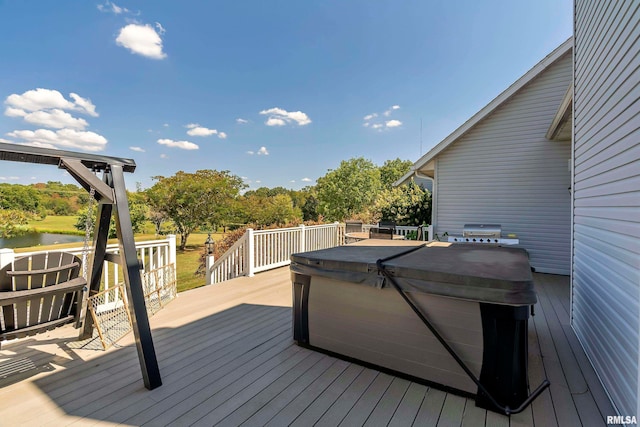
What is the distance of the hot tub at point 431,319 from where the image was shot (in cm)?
182

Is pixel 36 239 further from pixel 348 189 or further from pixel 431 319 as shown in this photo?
pixel 348 189

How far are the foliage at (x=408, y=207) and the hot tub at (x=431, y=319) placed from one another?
6525 millimetres

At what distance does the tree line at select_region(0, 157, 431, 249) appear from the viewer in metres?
4.94

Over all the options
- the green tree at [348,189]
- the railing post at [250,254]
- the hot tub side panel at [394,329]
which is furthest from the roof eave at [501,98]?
the green tree at [348,189]

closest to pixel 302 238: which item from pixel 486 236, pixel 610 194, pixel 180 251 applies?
pixel 486 236

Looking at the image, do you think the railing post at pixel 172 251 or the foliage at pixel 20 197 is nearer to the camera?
the railing post at pixel 172 251

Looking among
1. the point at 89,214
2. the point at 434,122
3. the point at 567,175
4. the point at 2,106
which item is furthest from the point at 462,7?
the point at 2,106

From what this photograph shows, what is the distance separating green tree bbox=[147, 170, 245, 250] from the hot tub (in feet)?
47.8

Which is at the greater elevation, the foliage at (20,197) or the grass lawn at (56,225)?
the foliage at (20,197)

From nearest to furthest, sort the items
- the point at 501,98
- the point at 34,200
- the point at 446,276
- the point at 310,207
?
the point at 446,276
the point at 34,200
the point at 501,98
the point at 310,207

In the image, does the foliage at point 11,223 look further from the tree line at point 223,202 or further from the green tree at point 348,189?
the green tree at point 348,189

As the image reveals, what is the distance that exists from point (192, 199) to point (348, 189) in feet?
43.6

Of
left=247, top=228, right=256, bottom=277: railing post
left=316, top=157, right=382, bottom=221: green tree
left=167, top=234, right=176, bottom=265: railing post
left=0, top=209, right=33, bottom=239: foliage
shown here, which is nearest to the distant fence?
left=247, top=228, right=256, bottom=277: railing post

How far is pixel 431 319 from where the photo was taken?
2.06 metres
